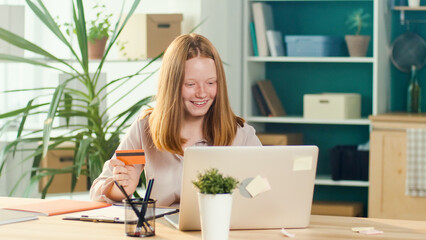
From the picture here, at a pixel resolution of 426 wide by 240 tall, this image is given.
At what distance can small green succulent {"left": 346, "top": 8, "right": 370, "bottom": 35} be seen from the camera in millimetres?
4449

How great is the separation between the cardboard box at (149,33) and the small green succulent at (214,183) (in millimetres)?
2497

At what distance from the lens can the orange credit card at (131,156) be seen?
1943mm

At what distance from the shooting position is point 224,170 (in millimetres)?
1796

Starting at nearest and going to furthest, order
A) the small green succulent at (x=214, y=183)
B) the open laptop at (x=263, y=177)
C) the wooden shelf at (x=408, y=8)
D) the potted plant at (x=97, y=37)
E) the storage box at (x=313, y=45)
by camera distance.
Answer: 1. the small green succulent at (x=214, y=183)
2. the open laptop at (x=263, y=177)
3. the potted plant at (x=97, y=37)
4. the wooden shelf at (x=408, y=8)
5. the storage box at (x=313, y=45)

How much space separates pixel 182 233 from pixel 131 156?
0.27 m

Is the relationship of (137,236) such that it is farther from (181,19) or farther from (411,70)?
(411,70)

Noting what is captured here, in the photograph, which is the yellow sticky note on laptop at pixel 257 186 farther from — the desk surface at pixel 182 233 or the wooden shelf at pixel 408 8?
the wooden shelf at pixel 408 8

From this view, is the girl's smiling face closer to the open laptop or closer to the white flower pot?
the open laptop

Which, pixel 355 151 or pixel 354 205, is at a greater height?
pixel 355 151

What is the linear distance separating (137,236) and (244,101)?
270cm

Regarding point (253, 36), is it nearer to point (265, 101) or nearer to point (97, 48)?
point (265, 101)

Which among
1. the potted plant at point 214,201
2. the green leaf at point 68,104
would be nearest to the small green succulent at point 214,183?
the potted plant at point 214,201

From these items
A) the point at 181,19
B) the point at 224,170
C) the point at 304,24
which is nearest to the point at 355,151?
the point at 304,24

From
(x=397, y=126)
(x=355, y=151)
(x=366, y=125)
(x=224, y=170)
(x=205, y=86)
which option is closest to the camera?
(x=224, y=170)
